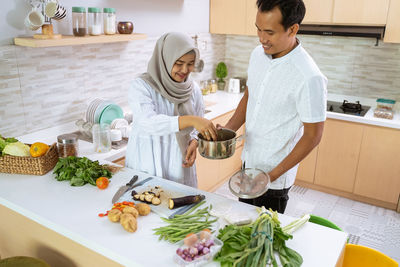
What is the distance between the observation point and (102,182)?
5.61 feet

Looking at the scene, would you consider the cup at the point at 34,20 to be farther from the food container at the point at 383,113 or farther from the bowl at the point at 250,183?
the food container at the point at 383,113

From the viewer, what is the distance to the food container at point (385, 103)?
130 inches

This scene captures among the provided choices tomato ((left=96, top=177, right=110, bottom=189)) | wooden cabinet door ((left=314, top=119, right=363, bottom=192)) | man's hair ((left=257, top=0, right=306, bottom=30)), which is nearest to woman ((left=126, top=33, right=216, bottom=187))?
tomato ((left=96, top=177, right=110, bottom=189))

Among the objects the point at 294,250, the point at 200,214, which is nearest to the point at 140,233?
the point at 200,214

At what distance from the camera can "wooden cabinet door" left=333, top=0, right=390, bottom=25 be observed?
10.1ft

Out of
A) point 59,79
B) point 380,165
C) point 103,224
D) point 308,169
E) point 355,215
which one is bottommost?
point 355,215

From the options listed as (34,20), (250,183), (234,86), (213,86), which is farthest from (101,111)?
(234,86)

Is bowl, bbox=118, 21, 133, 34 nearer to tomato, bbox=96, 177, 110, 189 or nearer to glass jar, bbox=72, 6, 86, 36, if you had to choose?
glass jar, bbox=72, 6, 86, 36

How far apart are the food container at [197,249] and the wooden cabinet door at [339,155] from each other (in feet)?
8.10

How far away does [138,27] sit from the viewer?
9.99 ft

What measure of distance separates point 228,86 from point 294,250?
125 inches

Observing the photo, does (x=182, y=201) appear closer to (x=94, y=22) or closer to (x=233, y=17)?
(x=94, y=22)

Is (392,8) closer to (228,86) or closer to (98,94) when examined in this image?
(228,86)

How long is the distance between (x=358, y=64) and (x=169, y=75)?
8.37 feet
